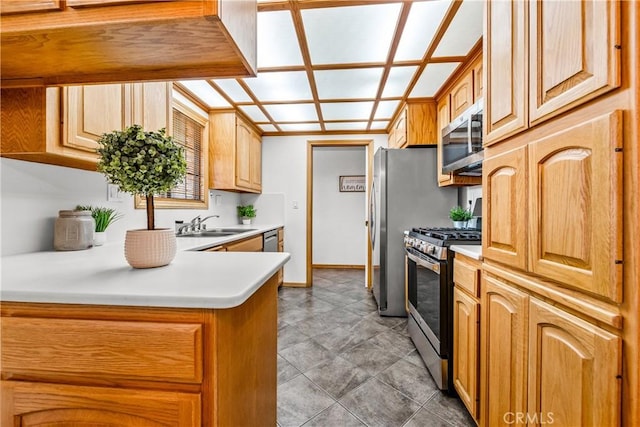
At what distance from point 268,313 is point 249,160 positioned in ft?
9.28

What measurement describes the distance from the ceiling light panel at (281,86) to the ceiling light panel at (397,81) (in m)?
0.72

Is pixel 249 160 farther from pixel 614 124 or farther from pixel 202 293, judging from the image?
pixel 614 124

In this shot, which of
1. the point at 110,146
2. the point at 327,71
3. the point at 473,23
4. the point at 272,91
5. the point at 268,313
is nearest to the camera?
the point at 110,146

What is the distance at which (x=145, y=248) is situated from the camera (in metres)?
0.94

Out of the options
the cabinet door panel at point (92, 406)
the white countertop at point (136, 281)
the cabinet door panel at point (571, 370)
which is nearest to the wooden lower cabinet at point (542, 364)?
the cabinet door panel at point (571, 370)

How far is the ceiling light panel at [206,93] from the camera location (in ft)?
8.40

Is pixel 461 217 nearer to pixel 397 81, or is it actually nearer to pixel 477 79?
pixel 477 79

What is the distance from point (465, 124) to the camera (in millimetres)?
2012

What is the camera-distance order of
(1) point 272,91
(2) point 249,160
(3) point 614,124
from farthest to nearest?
(2) point 249,160 < (1) point 272,91 < (3) point 614,124

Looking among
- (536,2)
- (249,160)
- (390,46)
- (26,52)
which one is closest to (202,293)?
(26,52)

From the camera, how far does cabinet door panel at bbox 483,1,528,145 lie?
103 cm

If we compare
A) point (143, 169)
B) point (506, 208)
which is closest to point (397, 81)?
point (506, 208)

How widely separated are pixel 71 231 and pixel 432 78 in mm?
2759

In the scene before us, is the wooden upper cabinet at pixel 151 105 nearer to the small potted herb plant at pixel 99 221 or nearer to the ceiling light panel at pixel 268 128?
the small potted herb plant at pixel 99 221
